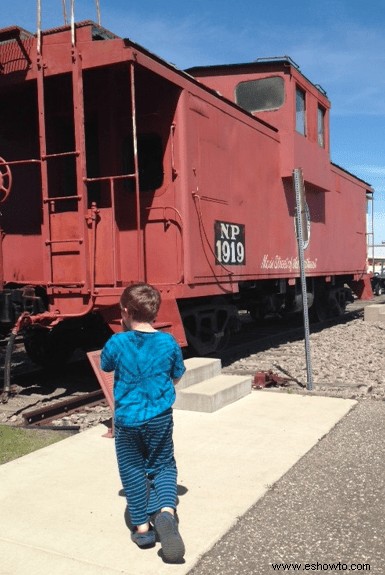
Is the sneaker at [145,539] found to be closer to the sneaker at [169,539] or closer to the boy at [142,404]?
the boy at [142,404]

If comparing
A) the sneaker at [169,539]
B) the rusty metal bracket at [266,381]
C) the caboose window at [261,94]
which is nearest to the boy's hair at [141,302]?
the sneaker at [169,539]

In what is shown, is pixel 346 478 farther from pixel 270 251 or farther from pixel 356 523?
pixel 270 251

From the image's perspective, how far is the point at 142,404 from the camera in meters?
2.74

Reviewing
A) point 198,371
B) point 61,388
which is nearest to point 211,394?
point 198,371

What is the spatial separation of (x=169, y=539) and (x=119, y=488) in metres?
0.99

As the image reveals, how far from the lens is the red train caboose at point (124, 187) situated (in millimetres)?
5855

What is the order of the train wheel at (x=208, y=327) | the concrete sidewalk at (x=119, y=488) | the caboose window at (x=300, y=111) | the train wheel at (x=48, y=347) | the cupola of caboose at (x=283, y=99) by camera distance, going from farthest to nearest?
the caboose window at (x=300, y=111), the cupola of caboose at (x=283, y=99), the train wheel at (x=48, y=347), the train wheel at (x=208, y=327), the concrete sidewalk at (x=119, y=488)

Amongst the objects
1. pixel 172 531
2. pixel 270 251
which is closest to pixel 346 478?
pixel 172 531

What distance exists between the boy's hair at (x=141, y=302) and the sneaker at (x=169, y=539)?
950mm

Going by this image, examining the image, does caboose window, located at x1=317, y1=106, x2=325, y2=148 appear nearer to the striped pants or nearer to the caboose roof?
the caboose roof

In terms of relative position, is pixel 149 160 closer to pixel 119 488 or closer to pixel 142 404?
pixel 119 488

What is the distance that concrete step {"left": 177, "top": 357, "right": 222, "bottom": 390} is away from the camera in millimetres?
5719

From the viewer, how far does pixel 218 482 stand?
11.8ft

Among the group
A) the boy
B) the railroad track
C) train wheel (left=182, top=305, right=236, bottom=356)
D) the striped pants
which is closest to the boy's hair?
the boy
